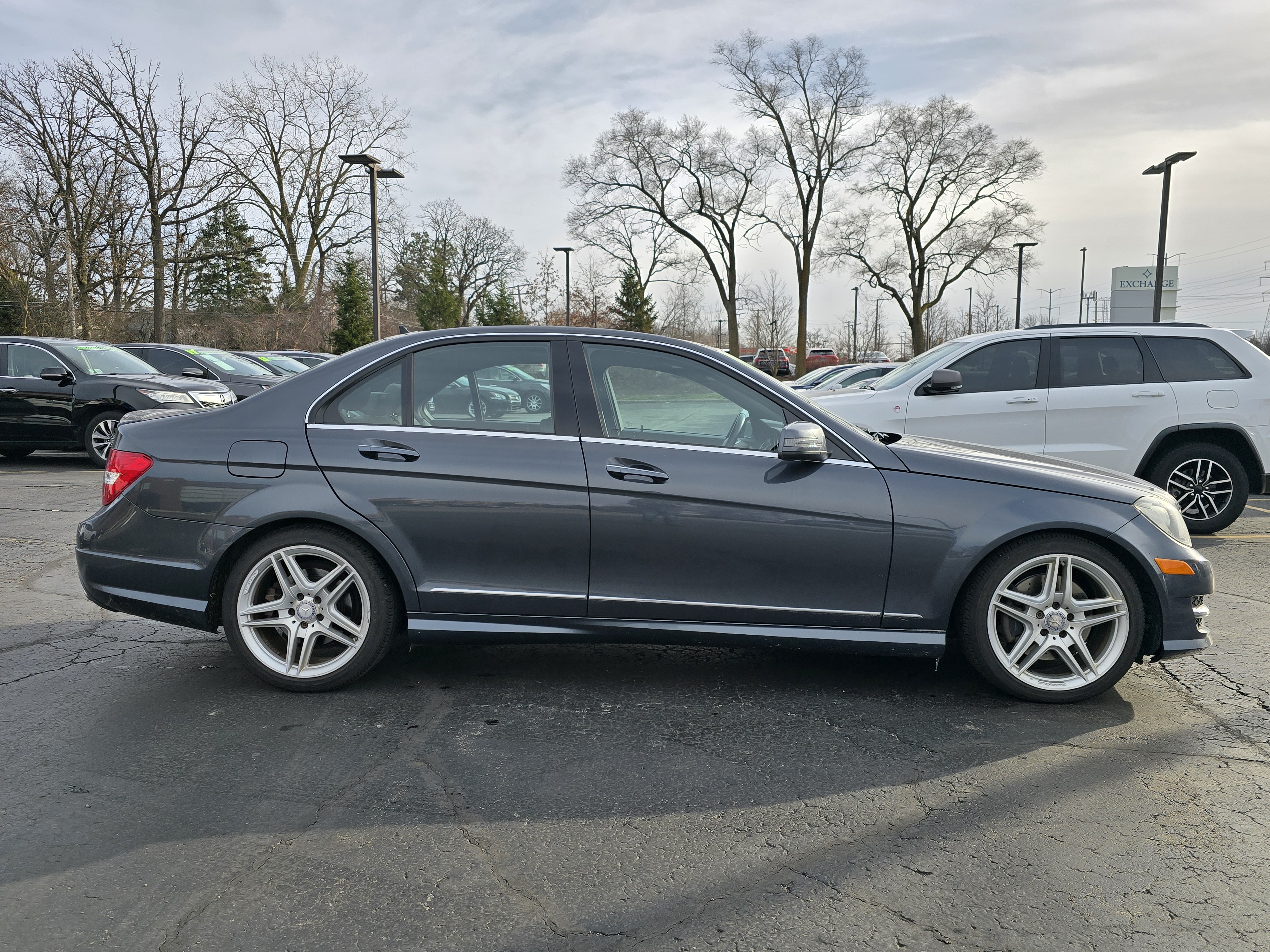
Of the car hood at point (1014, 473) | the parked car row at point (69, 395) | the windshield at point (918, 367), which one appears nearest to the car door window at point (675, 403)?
the car hood at point (1014, 473)

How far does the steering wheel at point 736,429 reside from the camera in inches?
158

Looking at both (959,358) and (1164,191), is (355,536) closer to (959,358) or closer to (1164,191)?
(959,358)

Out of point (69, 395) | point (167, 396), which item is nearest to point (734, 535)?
point (167, 396)

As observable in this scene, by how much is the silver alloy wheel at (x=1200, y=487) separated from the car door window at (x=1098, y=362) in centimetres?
92

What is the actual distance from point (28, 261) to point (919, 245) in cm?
3728

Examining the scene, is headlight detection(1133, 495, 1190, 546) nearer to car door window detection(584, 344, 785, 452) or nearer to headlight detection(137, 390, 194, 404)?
A: car door window detection(584, 344, 785, 452)

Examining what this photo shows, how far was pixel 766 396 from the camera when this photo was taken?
4.06 metres

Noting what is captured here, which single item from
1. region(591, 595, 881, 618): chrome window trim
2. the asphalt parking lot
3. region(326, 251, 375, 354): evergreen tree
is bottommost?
the asphalt parking lot

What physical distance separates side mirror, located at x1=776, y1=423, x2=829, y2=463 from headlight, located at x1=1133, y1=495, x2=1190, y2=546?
1.37 m

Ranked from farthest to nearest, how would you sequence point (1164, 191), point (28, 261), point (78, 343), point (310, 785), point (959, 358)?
point (28, 261) → point (1164, 191) → point (78, 343) → point (959, 358) → point (310, 785)

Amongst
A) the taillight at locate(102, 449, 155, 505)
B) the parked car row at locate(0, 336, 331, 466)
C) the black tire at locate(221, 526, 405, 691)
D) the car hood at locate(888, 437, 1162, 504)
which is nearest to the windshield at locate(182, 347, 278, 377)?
the parked car row at locate(0, 336, 331, 466)

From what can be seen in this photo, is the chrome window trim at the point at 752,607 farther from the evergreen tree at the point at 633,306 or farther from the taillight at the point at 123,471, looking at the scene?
the evergreen tree at the point at 633,306

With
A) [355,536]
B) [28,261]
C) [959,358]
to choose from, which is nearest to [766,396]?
[355,536]

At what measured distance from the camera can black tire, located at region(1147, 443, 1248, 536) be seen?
26.9 ft
